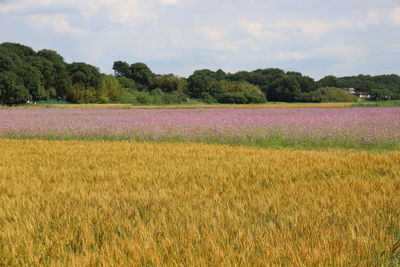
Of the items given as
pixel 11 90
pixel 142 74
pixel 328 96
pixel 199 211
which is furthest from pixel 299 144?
pixel 142 74

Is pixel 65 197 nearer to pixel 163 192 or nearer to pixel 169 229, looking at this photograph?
pixel 163 192

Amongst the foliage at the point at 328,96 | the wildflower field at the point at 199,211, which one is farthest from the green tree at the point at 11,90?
the foliage at the point at 328,96

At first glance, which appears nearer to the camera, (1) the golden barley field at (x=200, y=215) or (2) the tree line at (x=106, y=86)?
(1) the golden barley field at (x=200, y=215)

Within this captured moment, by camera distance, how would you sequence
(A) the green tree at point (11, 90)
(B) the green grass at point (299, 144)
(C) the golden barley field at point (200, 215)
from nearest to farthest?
(C) the golden barley field at point (200, 215) < (B) the green grass at point (299, 144) < (A) the green tree at point (11, 90)

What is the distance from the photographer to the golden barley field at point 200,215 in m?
3.07

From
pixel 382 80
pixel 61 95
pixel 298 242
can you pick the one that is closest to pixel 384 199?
pixel 298 242

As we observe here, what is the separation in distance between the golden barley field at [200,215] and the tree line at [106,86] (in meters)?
61.7

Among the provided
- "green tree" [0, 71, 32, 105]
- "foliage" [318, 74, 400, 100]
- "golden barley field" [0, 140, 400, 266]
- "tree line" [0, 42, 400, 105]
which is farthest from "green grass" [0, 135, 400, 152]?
"foliage" [318, 74, 400, 100]

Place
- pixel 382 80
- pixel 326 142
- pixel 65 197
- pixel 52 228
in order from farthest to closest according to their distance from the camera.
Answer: pixel 382 80, pixel 326 142, pixel 65 197, pixel 52 228

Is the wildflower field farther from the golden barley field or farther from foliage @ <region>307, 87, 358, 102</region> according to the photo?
foliage @ <region>307, 87, 358, 102</region>

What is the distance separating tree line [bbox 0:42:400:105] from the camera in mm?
67938

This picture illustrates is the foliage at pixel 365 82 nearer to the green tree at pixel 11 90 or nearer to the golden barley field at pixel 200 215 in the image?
the green tree at pixel 11 90

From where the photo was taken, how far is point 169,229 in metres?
3.74

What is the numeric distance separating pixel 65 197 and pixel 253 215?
2.38 m
